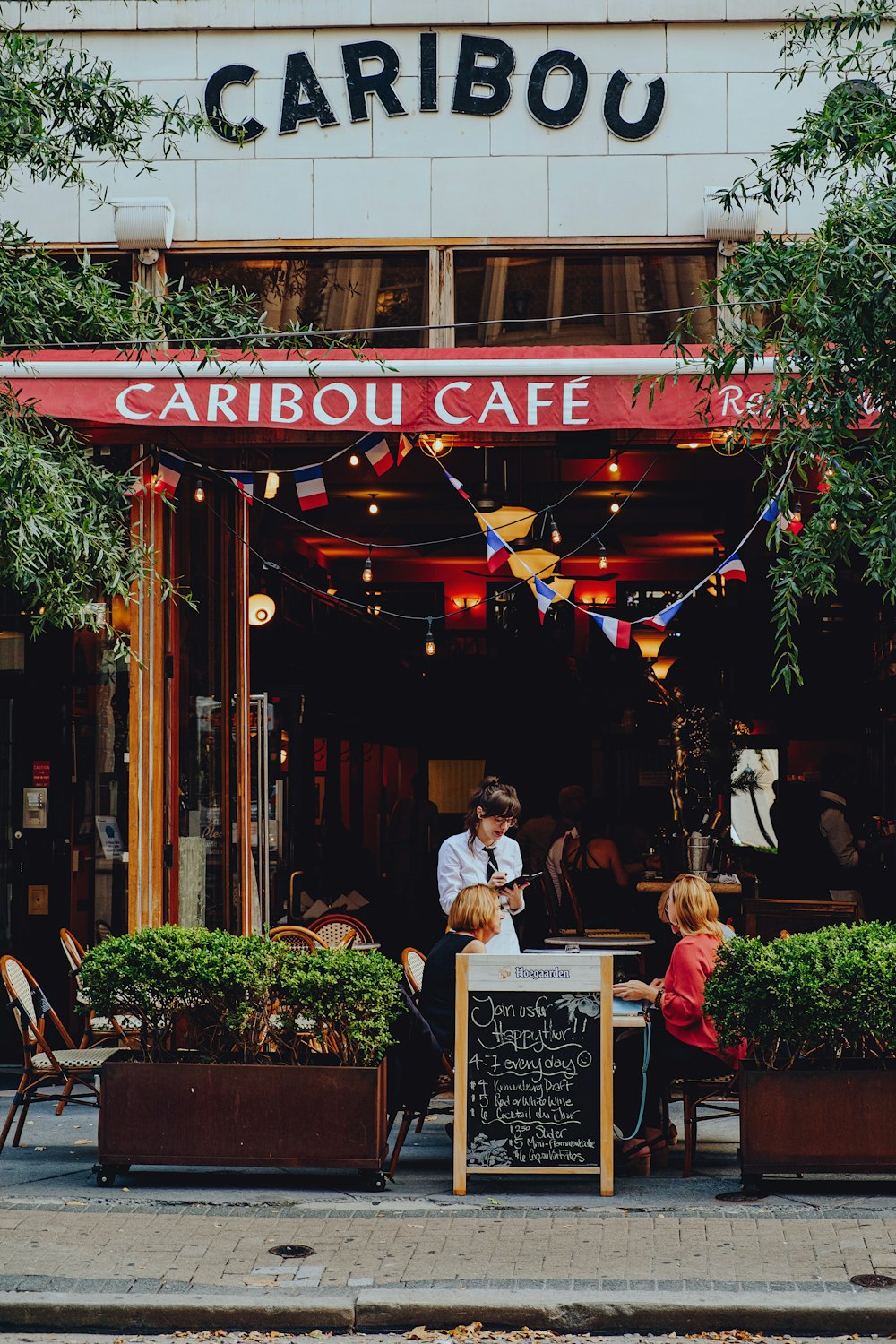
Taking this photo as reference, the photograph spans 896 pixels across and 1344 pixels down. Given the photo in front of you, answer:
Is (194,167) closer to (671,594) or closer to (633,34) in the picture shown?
(633,34)

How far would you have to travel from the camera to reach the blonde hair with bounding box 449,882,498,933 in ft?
26.0

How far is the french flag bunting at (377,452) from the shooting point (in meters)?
10.0

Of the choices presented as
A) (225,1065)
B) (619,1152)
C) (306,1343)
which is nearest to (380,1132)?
(225,1065)

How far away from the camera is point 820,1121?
24.2 ft

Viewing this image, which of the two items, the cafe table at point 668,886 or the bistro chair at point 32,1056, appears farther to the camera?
the cafe table at point 668,886

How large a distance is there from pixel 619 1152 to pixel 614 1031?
616mm

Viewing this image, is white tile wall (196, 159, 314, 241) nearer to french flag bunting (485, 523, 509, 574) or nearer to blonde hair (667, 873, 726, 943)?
french flag bunting (485, 523, 509, 574)

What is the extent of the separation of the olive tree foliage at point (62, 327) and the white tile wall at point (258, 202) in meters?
1.60

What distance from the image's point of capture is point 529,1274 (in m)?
6.20

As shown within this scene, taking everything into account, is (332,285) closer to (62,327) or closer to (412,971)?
(62,327)

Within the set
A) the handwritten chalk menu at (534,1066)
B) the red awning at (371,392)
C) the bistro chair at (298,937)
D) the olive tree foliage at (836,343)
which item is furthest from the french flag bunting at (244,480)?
the handwritten chalk menu at (534,1066)

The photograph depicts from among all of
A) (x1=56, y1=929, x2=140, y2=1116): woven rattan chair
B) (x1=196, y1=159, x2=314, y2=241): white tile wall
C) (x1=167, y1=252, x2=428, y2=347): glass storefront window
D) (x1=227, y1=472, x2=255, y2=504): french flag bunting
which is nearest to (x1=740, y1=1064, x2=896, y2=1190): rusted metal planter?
(x1=56, y1=929, x2=140, y2=1116): woven rattan chair

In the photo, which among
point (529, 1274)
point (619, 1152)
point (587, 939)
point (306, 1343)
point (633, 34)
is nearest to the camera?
point (306, 1343)

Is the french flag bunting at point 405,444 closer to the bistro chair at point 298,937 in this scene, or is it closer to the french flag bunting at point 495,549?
the french flag bunting at point 495,549
